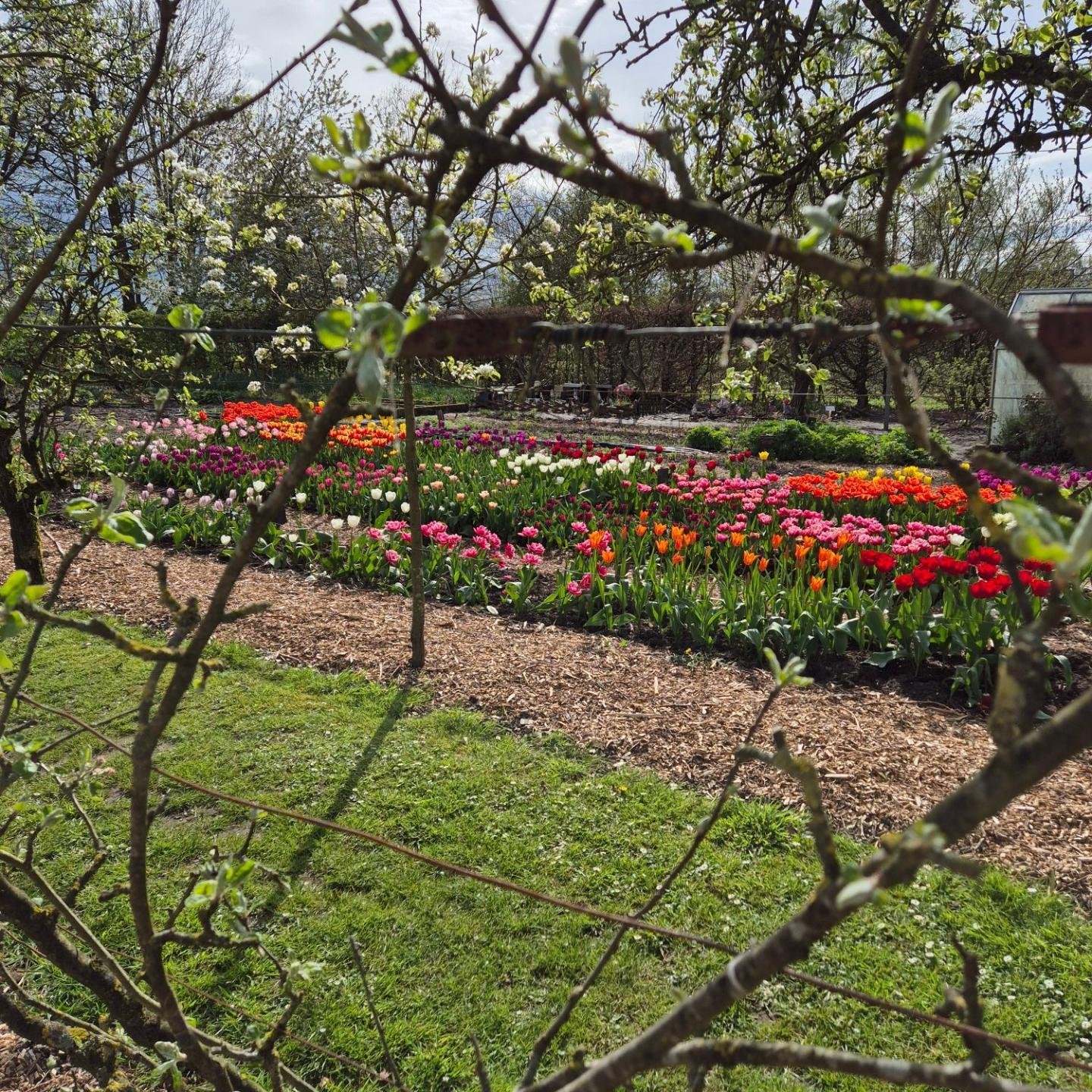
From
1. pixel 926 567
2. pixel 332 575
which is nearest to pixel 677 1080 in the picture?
pixel 926 567

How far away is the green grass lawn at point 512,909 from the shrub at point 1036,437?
9997mm

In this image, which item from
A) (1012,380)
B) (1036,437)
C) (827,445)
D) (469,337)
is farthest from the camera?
(1012,380)

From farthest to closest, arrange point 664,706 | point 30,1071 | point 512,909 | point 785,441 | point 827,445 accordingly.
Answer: point 785,441, point 827,445, point 664,706, point 512,909, point 30,1071

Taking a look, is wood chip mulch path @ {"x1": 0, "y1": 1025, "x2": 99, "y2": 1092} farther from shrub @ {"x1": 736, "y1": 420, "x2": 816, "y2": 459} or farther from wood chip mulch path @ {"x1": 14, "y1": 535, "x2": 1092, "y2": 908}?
shrub @ {"x1": 736, "y1": 420, "x2": 816, "y2": 459}

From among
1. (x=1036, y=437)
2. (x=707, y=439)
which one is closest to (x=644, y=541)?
(x=707, y=439)

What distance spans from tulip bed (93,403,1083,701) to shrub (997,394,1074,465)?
540 cm

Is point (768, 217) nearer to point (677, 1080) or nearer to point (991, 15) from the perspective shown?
point (991, 15)

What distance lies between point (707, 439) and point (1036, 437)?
468 cm

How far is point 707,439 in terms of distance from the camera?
11922mm

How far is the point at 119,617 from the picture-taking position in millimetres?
4883

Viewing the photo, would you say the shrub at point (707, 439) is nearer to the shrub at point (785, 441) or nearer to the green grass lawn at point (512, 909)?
the shrub at point (785, 441)

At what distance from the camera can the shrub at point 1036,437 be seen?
11.1m

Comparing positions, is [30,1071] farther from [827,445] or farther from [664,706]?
[827,445]

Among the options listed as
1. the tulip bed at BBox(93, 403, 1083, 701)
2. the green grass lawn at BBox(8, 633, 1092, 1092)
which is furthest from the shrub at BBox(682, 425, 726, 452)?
the green grass lawn at BBox(8, 633, 1092, 1092)
